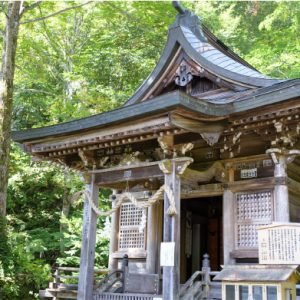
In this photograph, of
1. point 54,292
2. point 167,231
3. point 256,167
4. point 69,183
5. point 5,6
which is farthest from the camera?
point 69,183

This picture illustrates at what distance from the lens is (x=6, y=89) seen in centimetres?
1049

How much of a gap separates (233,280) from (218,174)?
3.18m

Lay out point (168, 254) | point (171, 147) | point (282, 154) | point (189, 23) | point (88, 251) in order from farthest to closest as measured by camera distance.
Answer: point (189, 23) < point (88, 251) < point (282, 154) < point (171, 147) < point (168, 254)

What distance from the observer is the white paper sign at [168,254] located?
6.50m

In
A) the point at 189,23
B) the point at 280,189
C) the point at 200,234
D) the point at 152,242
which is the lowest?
the point at 152,242

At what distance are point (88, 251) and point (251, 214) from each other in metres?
3.21

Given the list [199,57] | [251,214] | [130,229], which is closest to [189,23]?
[199,57]

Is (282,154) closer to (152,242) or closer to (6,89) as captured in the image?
(152,242)

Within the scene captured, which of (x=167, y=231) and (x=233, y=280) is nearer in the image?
(x=233, y=280)

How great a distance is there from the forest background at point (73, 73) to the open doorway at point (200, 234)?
487cm

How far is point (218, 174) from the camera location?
7.93m

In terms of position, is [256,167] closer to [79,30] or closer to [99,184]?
[99,184]

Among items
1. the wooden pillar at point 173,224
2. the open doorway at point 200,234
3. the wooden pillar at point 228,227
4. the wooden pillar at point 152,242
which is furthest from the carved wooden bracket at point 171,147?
the open doorway at point 200,234

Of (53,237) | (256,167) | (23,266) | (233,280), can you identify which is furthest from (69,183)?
(233,280)
